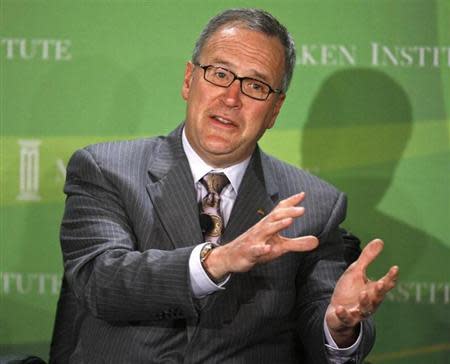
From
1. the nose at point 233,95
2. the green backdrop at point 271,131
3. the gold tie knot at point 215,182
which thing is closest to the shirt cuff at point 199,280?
the gold tie knot at point 215,182

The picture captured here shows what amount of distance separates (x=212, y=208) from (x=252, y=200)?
12 centimetres

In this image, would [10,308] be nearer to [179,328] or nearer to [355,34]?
[179,328]

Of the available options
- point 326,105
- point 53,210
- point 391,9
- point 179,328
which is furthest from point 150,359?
point 391,9

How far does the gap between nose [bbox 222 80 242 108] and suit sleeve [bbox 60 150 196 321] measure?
425 mm

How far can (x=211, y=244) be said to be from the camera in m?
2.27

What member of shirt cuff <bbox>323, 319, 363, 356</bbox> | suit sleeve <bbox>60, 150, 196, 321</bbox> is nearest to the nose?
suit sleeve <bbox>60, 150, 196, 321</bbox>

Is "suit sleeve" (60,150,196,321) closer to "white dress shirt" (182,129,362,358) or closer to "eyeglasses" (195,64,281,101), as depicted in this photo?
"white dress shirt" (182,129,362,358)

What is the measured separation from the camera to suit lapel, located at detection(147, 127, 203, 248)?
2498mm

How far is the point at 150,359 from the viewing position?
95.3 inches

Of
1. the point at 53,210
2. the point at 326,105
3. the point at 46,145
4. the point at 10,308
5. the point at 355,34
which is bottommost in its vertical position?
the point at 10,308

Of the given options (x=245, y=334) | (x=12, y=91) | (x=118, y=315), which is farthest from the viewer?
(x=12, y=91)

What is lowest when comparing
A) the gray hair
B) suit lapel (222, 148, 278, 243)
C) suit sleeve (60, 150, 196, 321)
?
suit sleeve (60, 150, 196, 321)

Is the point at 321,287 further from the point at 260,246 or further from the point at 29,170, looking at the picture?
the point at 29,170

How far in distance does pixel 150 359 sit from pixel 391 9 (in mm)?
1876
